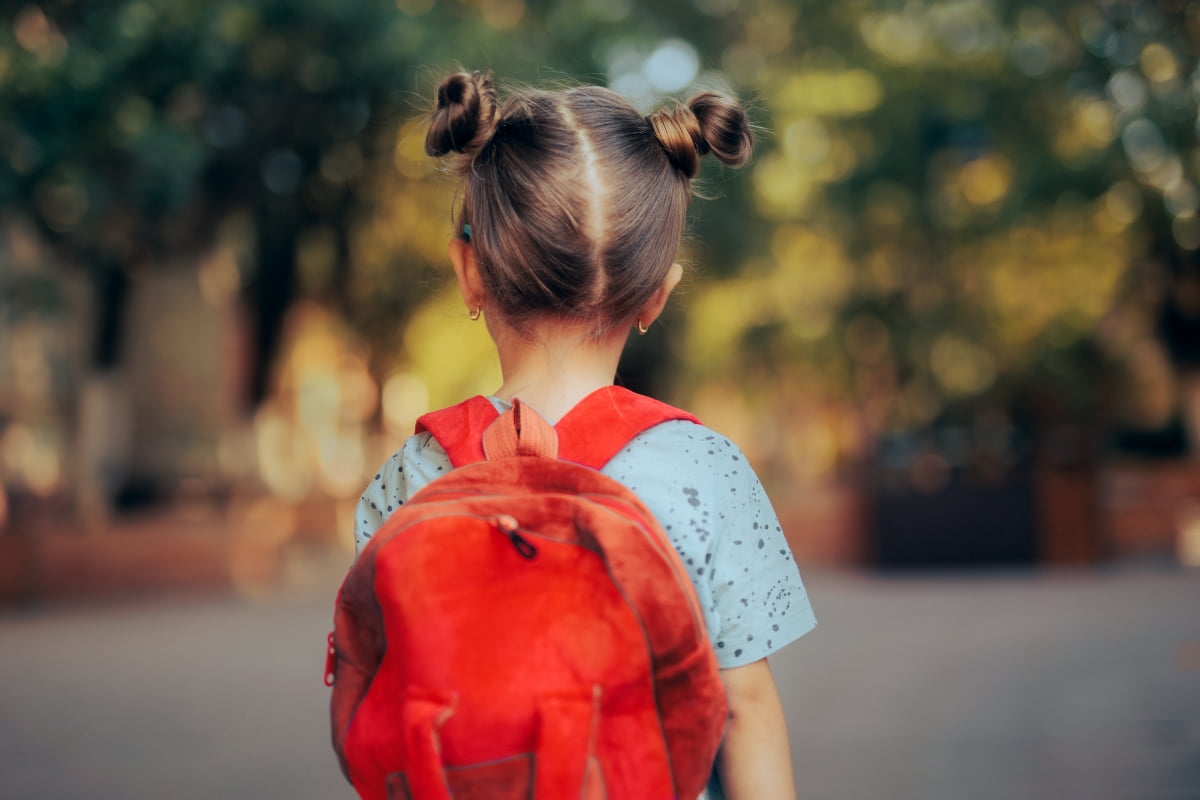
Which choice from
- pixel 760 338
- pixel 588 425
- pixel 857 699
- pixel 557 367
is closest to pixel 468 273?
pixel 557 367

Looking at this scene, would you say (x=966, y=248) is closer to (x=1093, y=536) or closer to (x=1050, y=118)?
(x=1050, y=118)

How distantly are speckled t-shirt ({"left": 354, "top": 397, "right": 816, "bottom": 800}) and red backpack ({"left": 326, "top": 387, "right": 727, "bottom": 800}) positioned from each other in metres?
0.09

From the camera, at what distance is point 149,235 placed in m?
12.6

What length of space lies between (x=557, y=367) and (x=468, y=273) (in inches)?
6.7

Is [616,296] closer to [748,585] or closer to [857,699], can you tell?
[748,585]

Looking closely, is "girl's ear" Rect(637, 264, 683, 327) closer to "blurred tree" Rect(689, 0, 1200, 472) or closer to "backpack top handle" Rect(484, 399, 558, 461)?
"backpack top handle" Rect(484, 399, 558, 461)

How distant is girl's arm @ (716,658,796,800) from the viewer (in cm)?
138

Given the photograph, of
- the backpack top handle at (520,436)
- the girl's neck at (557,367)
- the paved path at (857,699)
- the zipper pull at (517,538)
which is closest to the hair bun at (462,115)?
the girl's neck at (557,367)

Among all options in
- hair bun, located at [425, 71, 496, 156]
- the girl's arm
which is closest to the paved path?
the girl's arm

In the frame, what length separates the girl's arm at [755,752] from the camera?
1383 millimetres

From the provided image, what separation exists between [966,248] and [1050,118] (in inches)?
88.9

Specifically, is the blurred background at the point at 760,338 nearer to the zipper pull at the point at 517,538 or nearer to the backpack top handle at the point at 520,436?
the backpack top handle at the point at 520,436

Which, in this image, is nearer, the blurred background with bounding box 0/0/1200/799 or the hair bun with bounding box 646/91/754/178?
the hair bun with bounding box 646/91/754/178

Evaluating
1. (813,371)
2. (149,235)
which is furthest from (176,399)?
(813,371)
